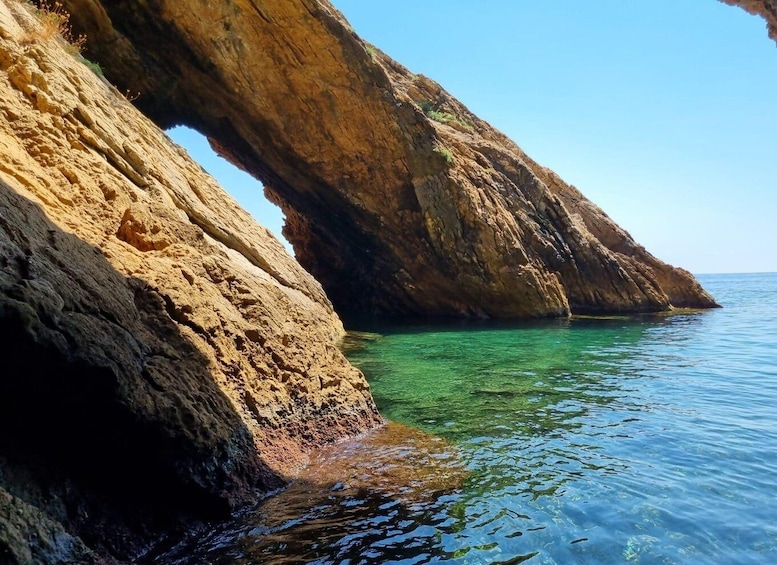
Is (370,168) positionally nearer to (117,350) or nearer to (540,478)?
(540,478)

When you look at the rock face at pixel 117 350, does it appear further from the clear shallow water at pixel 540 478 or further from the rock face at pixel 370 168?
the rock face at pixel 370 168

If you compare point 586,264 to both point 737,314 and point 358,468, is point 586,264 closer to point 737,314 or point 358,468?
point 737,314

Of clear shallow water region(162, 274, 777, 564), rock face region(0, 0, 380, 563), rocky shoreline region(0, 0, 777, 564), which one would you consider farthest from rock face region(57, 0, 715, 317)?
clear shallow water region(162, 274, 777, 564)

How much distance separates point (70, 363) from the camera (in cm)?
321

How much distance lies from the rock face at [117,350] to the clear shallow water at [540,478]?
51 centimetres

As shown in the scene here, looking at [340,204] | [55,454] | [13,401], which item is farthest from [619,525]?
[340,204]

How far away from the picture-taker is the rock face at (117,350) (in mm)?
3096

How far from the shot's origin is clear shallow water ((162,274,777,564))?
381cm

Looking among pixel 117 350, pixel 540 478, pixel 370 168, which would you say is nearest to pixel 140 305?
pixel 117 350

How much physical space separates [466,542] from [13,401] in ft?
10.8

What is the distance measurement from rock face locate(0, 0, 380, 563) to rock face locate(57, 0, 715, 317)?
27.5 feet

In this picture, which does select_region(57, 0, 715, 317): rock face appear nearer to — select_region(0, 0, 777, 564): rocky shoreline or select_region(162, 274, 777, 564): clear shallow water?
select_region(0, 0, 777, 564): rocky shoreline

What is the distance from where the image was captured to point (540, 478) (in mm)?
5098

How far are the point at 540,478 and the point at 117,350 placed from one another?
4.13 meters
